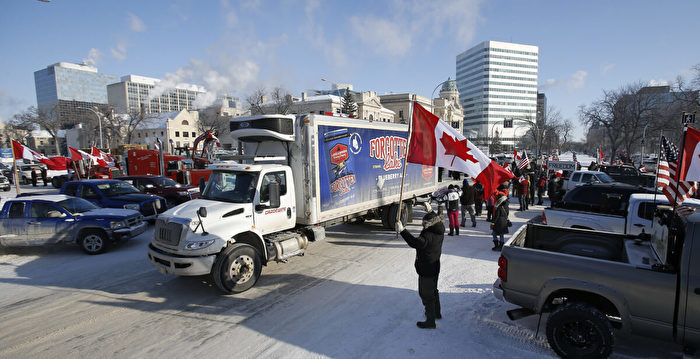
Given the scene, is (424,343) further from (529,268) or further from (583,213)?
(583,213)

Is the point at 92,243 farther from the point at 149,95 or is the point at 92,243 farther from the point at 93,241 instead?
the point at 149,95

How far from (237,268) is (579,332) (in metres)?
5.57

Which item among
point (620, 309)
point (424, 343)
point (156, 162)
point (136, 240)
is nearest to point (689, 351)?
point (620, 309)

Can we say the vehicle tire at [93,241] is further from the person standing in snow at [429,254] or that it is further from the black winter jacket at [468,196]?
the black winter jacket at [468,196]

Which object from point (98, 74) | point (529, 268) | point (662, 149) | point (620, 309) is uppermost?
point (98, 74)

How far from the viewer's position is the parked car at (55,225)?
8953 millimetres

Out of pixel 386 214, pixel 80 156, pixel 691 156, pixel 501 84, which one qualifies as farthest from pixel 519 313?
pixel 501 84

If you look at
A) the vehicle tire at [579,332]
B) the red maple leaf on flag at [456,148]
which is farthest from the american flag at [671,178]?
→ the vehicle tire at [579,332]

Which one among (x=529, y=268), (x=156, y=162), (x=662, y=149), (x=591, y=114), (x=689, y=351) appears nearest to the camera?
(x=689, y=351)

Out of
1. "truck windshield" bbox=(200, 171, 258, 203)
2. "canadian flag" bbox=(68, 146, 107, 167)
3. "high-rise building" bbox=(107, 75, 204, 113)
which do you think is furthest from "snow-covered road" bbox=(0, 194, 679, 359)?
"high-rise building" bbox=(107, 75, 204, 113)

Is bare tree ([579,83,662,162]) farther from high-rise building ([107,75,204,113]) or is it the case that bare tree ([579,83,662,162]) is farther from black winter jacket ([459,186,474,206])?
high-rise building ([107,75,204,113])

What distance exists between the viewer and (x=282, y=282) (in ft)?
23.5

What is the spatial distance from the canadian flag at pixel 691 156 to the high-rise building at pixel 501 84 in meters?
135

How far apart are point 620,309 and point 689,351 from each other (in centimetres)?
79
